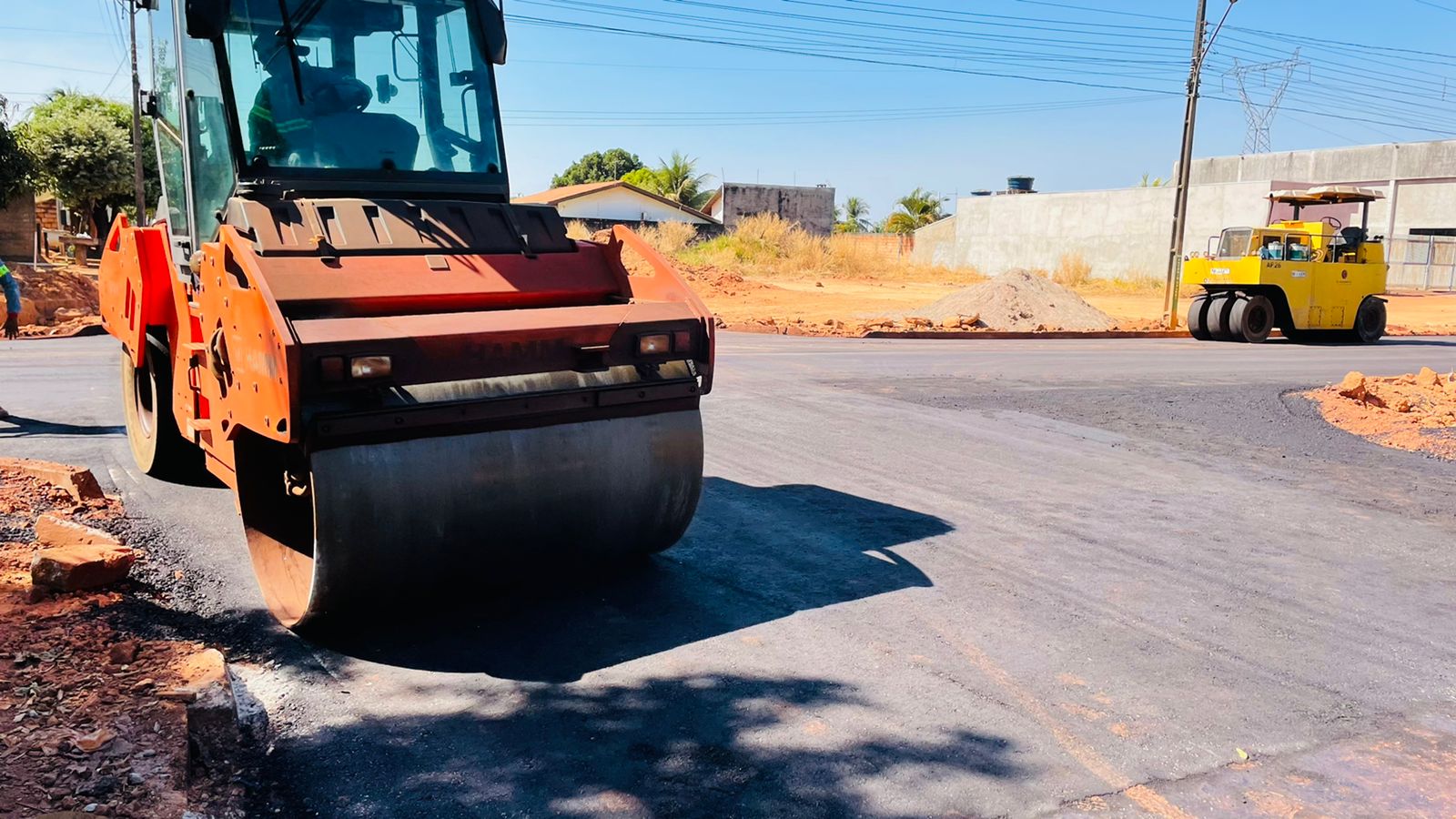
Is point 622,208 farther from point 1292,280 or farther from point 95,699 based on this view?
point 95,699

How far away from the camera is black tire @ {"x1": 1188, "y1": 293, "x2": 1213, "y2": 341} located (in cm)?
2267

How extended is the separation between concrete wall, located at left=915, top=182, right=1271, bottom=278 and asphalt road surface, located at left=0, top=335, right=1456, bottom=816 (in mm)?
33437

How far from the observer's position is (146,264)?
6070 millimetres

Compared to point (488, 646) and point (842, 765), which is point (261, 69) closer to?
point (488, 646)

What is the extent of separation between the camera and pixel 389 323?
4.41 meters

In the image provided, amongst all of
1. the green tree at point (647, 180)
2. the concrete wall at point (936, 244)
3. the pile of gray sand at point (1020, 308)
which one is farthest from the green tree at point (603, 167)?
the pile of gray sand at point (1020, 308)

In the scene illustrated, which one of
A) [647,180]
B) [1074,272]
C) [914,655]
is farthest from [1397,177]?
[914,655]

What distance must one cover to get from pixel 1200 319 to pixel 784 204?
3712 cm

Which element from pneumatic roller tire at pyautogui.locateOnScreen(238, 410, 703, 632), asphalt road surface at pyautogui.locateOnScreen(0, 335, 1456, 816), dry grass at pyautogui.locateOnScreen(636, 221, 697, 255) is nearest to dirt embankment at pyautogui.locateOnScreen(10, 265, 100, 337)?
asphalt road surface at pyautogui.locateOnScreen(0, 335, 1456, 816)

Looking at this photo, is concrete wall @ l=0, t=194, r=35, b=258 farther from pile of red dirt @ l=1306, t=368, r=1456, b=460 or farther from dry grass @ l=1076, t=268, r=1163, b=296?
pile of red dirt @ l=1306, t=368, r=1456, b=460

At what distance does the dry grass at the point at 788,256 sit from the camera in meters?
43.5

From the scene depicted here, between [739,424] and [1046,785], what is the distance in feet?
21.9

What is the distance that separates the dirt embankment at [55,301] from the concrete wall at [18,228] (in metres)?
16.7

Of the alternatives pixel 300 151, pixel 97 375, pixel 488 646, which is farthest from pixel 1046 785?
pixel 97 375
